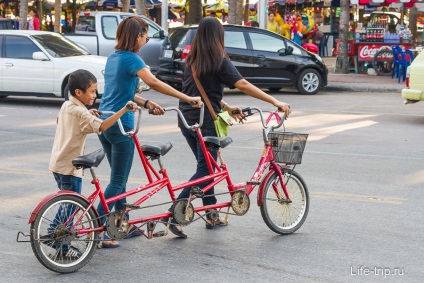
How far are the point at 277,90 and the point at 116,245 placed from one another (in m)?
14.8

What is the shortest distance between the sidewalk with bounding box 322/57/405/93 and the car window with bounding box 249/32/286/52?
2.46m

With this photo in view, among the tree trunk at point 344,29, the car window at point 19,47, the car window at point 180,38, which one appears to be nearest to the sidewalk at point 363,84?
the tree trunk at point 344,29

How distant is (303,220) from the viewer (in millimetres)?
7062

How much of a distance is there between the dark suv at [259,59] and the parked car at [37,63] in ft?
9.30

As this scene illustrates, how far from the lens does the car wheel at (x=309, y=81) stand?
20.0 meters

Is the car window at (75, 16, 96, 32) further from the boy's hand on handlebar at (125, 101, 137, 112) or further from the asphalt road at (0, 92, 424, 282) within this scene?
the boy's hand on handlebar at (125, 101, 137, 112)

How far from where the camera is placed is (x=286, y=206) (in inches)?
274

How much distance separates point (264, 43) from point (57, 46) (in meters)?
5.04

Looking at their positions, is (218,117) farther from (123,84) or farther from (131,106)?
(131,106)

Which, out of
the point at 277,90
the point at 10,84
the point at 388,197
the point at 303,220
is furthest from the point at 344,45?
the point at 303,220

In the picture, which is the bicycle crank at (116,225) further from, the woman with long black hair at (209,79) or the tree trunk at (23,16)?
the tree trunk at (23,16)

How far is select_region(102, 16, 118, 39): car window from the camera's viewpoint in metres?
23.0

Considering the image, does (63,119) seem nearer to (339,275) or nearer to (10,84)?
(339,275)

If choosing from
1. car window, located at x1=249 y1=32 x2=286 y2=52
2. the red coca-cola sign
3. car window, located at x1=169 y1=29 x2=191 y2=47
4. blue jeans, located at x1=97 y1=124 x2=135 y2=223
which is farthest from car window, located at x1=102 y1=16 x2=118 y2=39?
blue jeans, located at x1=97 y1=124 x2=135 y2=223
